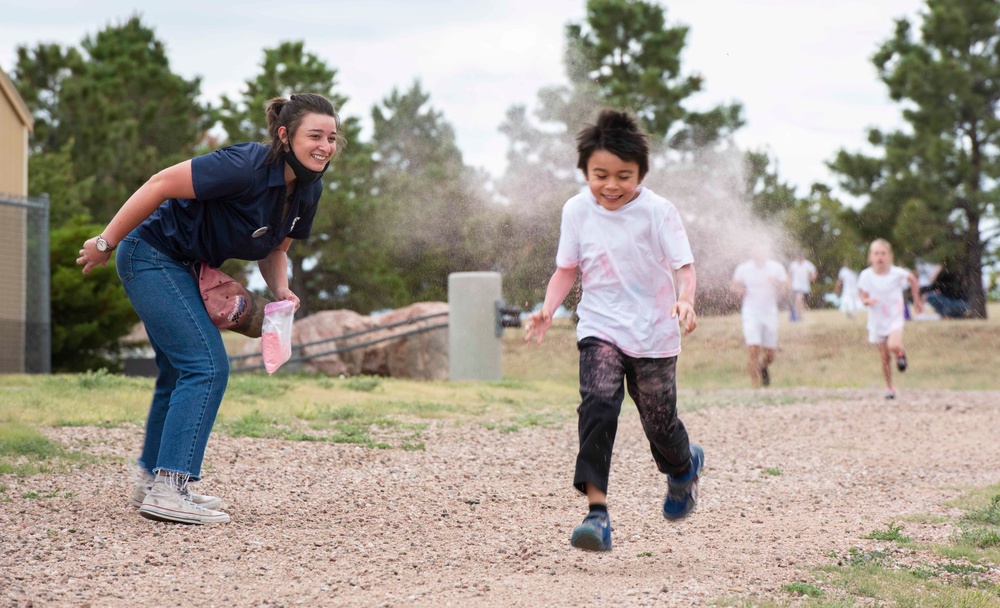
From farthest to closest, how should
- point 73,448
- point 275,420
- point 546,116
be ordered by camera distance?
point 546,116 < point 275,420 < point 73,448

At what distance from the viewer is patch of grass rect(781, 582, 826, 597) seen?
385 cm

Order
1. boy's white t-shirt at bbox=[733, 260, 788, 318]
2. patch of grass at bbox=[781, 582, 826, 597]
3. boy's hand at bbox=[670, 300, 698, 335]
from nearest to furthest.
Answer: patch of grass at bbox=[781, 582, 826, 597], boy's hand at bbox=[670, 300, 698, 335], boy's white t-shirt at bbox=[733, 260, 788, 318]

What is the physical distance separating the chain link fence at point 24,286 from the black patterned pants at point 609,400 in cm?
1166

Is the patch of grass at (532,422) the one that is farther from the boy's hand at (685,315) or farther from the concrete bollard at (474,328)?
the concrete bollard at (474,328)

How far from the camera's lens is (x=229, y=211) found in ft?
15.5

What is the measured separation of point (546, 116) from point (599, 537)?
1945 centimetres

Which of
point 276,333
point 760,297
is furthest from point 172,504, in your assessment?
point 760,297

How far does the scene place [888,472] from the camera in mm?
7355

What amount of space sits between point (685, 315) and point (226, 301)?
2037 mm

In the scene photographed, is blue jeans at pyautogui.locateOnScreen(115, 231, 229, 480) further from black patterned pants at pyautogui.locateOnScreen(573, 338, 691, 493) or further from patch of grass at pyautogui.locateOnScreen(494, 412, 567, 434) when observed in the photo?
patch of grass at pyautogui.locateOnScreen(494, 412, 567, 434)

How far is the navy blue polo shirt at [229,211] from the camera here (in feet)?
15.0

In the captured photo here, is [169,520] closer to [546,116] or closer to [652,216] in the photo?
[652,216]

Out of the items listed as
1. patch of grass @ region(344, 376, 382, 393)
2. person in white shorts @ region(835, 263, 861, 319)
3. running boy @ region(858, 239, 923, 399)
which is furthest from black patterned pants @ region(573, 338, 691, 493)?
person in white shorts @ region(835, 263, 861, 319)

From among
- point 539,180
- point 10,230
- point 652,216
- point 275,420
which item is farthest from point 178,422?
point 539,180
